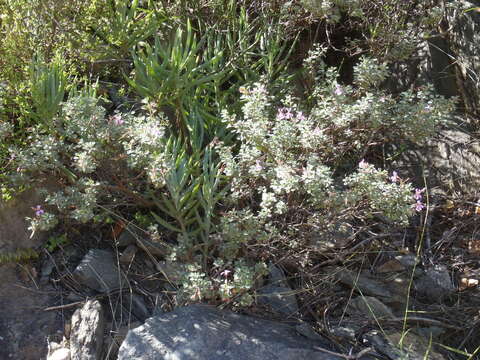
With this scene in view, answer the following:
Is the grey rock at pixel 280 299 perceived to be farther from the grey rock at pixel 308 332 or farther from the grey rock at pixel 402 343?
the grey rock at pixel 402 343

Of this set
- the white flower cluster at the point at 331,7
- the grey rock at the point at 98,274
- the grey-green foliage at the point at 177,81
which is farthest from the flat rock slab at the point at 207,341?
the white flower cluster at the point at 331,7

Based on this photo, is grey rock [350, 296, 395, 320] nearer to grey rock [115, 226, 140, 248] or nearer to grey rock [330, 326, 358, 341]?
grey rock [330, 326, 358, 341]

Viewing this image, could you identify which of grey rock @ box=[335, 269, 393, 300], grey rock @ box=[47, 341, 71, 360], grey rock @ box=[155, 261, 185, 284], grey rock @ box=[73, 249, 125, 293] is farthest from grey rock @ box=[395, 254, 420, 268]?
grey rock @ box=[47, 341, 71, 360]

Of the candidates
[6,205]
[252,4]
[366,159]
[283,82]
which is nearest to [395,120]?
[366,159]

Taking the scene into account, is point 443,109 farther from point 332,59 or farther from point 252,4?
point 252,4

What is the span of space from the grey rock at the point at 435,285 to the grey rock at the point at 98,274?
1.46 metres

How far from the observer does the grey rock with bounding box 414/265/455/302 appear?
275cm

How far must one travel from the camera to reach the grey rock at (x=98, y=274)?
262cm

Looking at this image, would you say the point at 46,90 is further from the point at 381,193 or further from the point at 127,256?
the point at 381,193

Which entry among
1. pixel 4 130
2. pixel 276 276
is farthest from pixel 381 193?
pixel 4 130

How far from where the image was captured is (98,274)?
263cm

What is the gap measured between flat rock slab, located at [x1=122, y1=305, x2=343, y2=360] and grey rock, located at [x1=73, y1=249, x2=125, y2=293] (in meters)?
0.40

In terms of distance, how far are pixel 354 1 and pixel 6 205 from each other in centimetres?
205

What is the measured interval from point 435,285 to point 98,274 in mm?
1628
